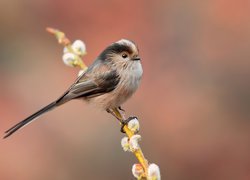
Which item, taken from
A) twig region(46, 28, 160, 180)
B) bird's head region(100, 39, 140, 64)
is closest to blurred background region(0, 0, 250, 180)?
bird's head region(100, 39, 140, 64)

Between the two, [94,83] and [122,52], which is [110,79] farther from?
[122,52]

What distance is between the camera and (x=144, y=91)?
13250 millimetres

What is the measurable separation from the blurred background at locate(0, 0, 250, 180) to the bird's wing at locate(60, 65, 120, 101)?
520 cm

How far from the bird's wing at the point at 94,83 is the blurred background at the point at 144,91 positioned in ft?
17.1

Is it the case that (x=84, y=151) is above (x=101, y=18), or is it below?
below

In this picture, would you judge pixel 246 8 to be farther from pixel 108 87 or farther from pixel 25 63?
pixel 108 87

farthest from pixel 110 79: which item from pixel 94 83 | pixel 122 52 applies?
pixel 122 52

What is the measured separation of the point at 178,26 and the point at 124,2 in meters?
2.06

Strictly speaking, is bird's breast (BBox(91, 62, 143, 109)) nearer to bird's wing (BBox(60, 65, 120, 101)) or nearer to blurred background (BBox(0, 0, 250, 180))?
bird's wing (BBox(60, 65, 120, 101))

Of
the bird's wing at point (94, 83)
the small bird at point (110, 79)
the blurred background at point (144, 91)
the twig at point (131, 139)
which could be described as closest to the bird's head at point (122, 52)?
the small bird at point (110, 79)

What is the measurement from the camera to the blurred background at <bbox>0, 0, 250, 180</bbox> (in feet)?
37.1

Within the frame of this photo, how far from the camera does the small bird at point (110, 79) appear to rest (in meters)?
5.32

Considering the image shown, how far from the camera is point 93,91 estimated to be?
5500 millimetres

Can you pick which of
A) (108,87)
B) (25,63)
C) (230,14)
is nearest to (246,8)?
(230,14)
